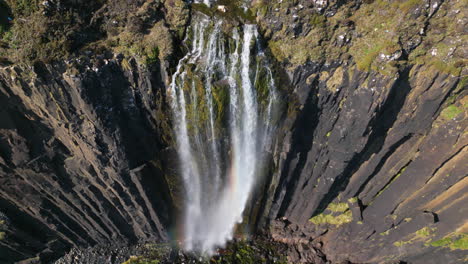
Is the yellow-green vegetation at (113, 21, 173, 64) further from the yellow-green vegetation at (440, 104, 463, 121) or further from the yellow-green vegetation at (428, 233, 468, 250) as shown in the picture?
the yellow-green vegetation at (428, 233, 468, 250)

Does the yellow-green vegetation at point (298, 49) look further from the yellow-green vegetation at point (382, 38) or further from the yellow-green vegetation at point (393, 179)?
the yellow-green vegetation at point (393, 179)

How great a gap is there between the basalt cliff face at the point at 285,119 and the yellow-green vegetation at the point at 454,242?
3.2 inches

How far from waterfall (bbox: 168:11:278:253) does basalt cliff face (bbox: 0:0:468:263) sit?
675 millimetres

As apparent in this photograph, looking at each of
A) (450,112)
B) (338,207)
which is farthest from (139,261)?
(450,112)

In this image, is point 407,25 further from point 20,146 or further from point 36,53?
point 20,146

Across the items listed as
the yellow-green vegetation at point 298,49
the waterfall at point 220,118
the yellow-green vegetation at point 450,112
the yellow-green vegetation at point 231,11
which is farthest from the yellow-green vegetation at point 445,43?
the yellow-green vegetation at point 231,11

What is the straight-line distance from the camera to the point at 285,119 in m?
14.0

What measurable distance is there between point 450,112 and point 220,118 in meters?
10.9

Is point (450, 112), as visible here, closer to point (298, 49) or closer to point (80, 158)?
point (298, 49)

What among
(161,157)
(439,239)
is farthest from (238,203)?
(439,239)

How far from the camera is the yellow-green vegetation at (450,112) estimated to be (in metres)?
11.9

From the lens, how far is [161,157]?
15203 millimetres

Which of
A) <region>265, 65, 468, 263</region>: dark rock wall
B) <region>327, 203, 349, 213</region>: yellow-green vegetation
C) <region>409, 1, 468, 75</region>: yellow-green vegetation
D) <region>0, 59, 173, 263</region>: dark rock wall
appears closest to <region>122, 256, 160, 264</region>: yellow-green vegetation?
<region>0, 59, 173, 263</region>: dark rock wall

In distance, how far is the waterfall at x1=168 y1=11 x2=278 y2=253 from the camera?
12719 millimetres
